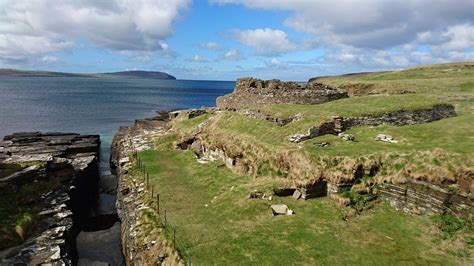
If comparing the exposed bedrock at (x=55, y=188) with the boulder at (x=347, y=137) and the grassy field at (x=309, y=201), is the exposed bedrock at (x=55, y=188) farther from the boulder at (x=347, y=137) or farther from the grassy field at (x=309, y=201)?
the boulder at (x=347, y=137)

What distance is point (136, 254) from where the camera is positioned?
2108 centimetres

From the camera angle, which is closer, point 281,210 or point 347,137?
point 281,210

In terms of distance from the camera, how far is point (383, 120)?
3155cm

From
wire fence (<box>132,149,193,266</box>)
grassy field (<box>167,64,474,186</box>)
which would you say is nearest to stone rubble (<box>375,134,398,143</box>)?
grassy field (<box>167,64,474,186</box>)

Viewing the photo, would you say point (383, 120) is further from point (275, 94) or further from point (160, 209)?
point (160, 209)

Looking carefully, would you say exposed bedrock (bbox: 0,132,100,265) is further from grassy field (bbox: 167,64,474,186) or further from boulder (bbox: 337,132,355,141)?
boulder (bbox: 337,132,355,141)

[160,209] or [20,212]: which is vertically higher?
[160,209]

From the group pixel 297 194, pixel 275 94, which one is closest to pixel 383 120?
pixel 297 194

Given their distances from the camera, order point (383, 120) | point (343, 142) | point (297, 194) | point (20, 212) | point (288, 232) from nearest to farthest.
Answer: point (288, 232) → point (297, 194) → point (20, 212) → point (343, 142) → point (383, 120)

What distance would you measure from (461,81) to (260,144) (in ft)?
146

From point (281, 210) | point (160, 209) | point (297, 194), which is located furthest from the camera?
point (160, 209)

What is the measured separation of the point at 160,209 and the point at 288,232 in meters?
9.28

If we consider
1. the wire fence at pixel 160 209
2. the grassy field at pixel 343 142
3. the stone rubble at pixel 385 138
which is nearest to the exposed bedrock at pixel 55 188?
the wire fence at pixel 160 209

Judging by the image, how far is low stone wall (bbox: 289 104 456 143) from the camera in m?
28.2
